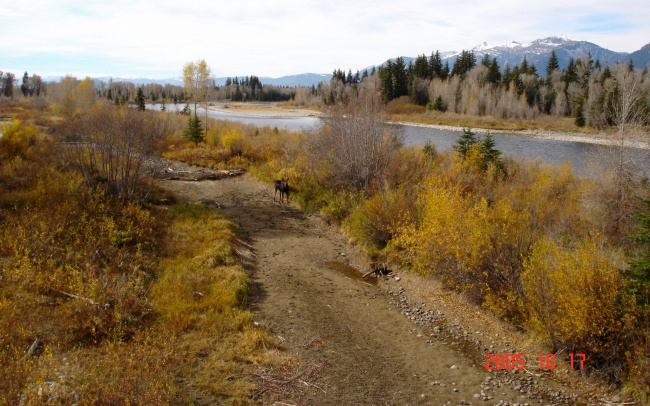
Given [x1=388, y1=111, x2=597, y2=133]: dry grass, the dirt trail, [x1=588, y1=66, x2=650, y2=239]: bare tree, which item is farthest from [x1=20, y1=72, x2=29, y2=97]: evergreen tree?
[x1=588, y1=66, x2=650, y2=239]: bare tree

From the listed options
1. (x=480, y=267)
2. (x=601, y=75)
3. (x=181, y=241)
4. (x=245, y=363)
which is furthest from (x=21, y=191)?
(x=601, y=75)

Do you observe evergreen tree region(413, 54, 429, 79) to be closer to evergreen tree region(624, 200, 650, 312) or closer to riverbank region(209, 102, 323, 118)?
riverbank region(209, 102, 323, 118)

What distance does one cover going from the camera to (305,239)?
14.5 m

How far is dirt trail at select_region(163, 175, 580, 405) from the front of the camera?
20.7 feet

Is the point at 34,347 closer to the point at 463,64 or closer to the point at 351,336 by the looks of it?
the point at 351,336

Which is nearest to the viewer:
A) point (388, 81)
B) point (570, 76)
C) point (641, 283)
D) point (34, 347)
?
point (34, 347)

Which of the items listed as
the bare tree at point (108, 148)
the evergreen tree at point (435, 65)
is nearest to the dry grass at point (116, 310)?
the bare tree at point (108, 148)

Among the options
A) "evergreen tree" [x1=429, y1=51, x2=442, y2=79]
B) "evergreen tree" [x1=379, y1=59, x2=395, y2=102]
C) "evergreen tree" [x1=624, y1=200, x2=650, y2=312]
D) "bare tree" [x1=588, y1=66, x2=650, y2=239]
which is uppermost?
"evergreen tree" [x1=429, y1=51, x2=442, y2=79]

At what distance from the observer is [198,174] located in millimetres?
24734

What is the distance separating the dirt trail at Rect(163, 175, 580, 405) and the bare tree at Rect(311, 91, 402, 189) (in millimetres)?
4148

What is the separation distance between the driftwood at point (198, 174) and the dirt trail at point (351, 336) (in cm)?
1100

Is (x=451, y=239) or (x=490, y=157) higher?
(x=490, y=157)
